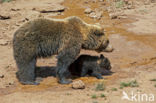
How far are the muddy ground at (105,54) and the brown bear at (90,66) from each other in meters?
0.25

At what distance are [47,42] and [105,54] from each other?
3.29m

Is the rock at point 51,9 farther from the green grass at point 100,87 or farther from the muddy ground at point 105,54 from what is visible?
the green grass at point 100,87

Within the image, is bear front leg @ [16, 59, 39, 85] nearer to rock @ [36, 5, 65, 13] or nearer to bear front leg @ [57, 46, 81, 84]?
bear front leg @ [57, 46, 81, 84]

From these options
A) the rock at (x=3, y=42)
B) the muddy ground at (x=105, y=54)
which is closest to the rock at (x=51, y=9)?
the muddy ground at (x=105, y=54)

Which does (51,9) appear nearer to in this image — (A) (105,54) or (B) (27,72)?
(A) (105,54)

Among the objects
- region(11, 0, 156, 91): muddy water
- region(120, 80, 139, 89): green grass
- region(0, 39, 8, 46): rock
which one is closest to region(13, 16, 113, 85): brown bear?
region(11, 0, 156, 91): muddy water

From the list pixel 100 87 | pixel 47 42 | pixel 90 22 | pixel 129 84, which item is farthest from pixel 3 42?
pixel 129 84

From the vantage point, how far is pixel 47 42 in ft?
24.0

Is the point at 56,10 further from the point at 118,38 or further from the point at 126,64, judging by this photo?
the point at 126,64

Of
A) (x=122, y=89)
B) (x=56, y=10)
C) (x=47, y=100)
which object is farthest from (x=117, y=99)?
(x=56, y=10)

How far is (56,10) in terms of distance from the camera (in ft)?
53.0

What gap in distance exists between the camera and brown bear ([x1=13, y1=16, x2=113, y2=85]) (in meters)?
7.11

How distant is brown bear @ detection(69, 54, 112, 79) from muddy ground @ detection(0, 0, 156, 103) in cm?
25

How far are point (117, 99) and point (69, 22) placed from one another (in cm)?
255
